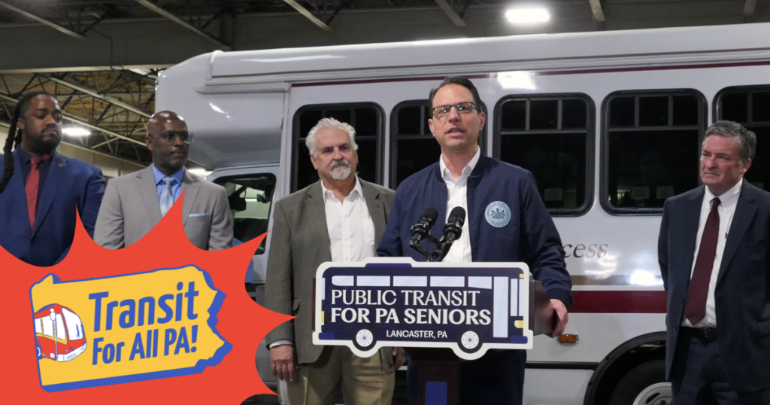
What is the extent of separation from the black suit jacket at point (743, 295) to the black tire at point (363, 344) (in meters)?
2.11

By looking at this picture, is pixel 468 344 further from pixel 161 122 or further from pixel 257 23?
pixel 257 23

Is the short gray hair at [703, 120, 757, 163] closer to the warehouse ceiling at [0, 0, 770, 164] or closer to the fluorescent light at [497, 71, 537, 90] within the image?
the fluorescent light at [497, 71, 537, 90]

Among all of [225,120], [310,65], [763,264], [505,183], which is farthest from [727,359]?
[225,120]

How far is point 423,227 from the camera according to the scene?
2.75 meters

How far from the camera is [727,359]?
4027mm

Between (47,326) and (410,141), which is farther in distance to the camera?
(410,141)

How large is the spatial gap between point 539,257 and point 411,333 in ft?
3.49

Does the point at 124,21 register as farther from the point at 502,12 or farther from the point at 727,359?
the point at 727,359

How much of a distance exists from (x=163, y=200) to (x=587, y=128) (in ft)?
10.1

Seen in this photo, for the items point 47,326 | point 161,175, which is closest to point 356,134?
point 161,175

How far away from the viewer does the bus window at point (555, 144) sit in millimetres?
6203

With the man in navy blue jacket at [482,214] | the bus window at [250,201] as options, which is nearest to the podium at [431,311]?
the man in navy blue jacket at [482,214]

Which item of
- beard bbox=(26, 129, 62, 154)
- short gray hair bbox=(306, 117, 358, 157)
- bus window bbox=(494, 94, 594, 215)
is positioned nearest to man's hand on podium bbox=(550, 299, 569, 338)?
short gray hair bbox=(306, 117, 358, 157)

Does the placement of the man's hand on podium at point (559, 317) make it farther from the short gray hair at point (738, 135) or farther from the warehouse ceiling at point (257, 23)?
the warehouse ceiling at point (257, 23)
